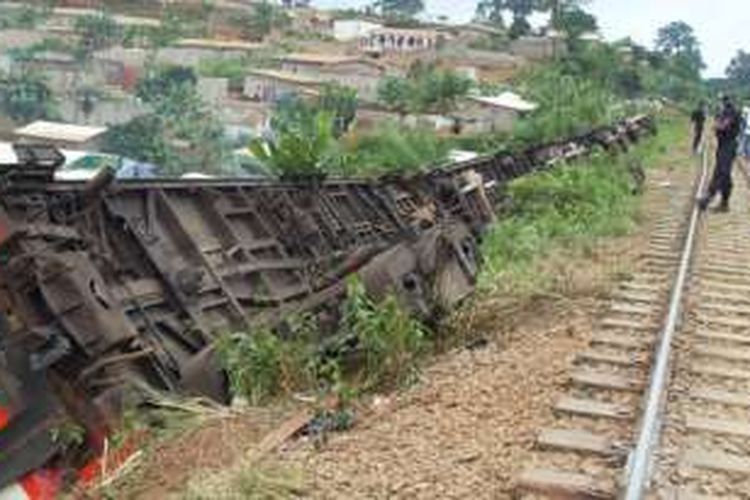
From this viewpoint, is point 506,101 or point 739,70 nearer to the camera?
point 506,101

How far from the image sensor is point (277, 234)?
1038 cm

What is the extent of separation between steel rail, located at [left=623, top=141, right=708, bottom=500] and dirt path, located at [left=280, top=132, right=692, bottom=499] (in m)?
0.56

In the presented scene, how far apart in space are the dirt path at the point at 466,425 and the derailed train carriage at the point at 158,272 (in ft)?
4.44

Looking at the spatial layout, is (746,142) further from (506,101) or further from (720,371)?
(506,101)

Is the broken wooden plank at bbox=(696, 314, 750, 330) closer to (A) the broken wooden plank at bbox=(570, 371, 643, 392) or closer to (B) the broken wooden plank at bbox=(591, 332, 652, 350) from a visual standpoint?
(B) the broken wooden plank at bbox=(591, 332, 652, 350)

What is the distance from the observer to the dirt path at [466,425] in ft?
17.9

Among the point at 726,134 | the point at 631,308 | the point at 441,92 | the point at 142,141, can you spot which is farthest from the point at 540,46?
the point at 631,308

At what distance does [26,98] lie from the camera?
85.8 m

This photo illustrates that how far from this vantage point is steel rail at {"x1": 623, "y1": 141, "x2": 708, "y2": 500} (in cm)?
518

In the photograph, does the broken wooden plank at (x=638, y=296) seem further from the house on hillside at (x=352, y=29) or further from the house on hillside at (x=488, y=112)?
the house on hillside at (x=352, y=29)

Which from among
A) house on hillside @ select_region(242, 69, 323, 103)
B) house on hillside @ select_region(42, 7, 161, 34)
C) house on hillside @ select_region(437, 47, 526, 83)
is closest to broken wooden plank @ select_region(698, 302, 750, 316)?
house on hillside @ select_region(242, 69, 323, 103)

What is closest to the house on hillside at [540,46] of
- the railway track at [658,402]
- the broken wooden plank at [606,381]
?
the railway track at [658,402]

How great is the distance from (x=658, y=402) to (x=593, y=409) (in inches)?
14.1

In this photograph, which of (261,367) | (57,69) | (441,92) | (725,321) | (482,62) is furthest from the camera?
(482,62)
